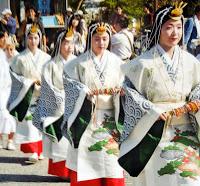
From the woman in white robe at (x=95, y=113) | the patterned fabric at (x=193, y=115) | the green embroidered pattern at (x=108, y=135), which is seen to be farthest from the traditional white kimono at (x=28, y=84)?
the patterned fabric at (x=193, y=115)

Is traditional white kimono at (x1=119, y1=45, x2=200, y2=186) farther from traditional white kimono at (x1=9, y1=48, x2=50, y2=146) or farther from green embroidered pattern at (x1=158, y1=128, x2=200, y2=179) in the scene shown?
traditional white kimono at (x1=9, y1=48, x2=50, y2=146)

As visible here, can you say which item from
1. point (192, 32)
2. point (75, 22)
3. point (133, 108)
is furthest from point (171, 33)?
point (75, 22)

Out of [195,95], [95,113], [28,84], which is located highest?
[195,95]

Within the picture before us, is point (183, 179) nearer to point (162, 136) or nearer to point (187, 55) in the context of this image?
point (162, 136)

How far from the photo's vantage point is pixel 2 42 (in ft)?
25.4

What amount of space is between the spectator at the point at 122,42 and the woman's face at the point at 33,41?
69.6 inches

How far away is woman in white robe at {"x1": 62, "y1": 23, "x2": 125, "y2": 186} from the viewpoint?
573cm

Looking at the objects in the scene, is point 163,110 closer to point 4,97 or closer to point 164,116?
point 164,116

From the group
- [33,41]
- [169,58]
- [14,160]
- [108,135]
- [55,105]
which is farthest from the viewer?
[33,41]

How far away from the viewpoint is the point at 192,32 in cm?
1030

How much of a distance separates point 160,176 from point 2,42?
3861 millimetres

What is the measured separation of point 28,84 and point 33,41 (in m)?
0.60

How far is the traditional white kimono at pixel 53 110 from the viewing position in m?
7.15

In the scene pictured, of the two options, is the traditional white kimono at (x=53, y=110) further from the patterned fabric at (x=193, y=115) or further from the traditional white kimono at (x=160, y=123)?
the patterned fabric at (x=193, y=115)
